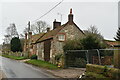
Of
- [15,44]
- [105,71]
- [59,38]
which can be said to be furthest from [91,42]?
[15,44]

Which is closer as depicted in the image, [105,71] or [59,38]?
[105,71]

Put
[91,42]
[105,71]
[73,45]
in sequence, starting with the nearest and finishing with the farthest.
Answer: [105,71], [91,42], [73,45]

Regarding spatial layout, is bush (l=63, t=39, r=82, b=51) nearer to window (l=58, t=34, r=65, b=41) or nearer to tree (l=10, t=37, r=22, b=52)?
window (l=58, t=34, r=65, b=41)

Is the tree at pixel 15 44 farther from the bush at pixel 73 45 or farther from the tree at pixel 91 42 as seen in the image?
the tree at pixel 91 42

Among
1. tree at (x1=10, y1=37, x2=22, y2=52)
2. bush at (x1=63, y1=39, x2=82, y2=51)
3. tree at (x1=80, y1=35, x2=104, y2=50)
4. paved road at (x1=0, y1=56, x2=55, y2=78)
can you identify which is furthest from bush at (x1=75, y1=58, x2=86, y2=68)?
tree at (x1=10, y1=37, x2=22, y2=52)

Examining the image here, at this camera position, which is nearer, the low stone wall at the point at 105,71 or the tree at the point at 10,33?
the low stone wall at the point at 105,71

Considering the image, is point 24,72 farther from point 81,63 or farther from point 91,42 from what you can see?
point 91,42

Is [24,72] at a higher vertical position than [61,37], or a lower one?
lower

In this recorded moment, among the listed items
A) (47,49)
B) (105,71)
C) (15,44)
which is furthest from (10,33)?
(105,71)

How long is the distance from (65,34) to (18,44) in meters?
37.8

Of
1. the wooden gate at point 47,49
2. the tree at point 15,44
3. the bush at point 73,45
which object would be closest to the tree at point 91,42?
the bush at point 73,45

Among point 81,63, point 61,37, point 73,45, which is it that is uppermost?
point 61,37

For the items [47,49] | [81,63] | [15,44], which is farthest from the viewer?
[15,44]

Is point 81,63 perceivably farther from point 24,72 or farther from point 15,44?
point 15,44
